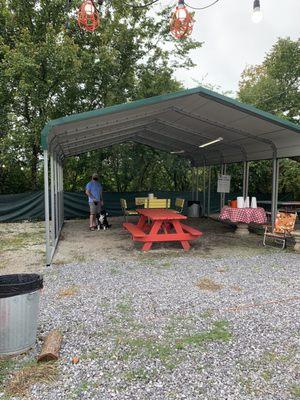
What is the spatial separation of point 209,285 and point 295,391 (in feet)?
7.29

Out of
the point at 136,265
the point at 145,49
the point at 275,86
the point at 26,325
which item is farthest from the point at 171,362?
the point at 275,86

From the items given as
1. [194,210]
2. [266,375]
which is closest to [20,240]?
[266,375]

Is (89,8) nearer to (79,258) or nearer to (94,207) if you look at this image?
(79,258)

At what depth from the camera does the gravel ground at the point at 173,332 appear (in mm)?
2203

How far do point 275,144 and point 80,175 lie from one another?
7.72 meters

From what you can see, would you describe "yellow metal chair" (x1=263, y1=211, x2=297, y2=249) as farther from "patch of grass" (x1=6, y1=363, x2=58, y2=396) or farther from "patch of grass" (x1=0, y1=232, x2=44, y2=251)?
"patch of grass" (x1=6, y1=363, x2=58, y2=396)

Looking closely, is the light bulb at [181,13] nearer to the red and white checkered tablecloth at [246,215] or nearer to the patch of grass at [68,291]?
the patch of grass at [68,291]

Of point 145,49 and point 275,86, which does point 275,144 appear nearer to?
point 145,49

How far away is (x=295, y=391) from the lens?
217 cm

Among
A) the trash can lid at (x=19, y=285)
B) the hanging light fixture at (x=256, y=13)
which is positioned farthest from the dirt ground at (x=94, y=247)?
the hanging light fixture at (x=256, y=13)

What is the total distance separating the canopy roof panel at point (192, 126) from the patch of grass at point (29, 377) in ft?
11.2

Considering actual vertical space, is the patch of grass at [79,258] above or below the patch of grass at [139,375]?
above

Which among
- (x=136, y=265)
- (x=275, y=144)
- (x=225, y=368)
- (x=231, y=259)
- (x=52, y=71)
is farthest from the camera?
(x=52, y=71)

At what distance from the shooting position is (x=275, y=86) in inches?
643
